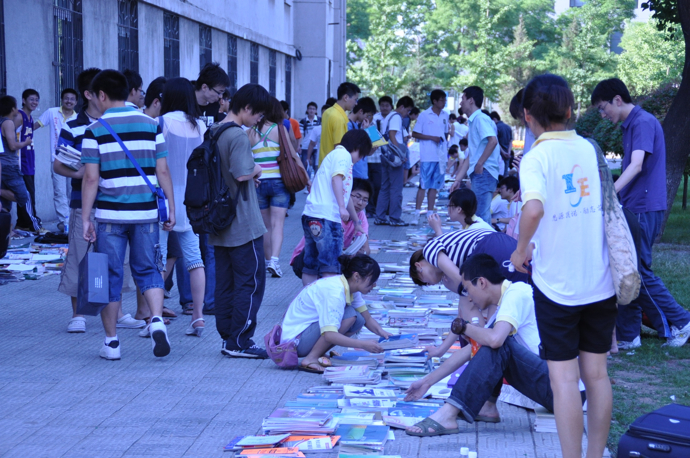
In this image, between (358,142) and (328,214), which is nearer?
(328,214)

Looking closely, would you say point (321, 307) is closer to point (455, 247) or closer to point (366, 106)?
point (455, 247)

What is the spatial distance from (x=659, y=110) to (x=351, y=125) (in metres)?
6.32

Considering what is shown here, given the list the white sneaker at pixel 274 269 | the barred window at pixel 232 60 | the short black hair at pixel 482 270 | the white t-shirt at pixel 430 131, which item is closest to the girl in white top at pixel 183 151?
the white sneaker at pixel 274 269

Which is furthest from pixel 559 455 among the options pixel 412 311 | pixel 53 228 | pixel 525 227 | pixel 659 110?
pixel 659 110

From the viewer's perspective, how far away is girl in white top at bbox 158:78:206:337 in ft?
20.6

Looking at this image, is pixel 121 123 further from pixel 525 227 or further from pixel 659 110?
pixel 659 110

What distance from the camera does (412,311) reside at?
7113 millimetres

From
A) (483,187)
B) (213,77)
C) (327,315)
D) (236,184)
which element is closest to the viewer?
(327,315)

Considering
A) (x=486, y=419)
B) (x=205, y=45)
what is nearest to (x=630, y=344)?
(x=486, y=419)

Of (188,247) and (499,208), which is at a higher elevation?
(188,247)

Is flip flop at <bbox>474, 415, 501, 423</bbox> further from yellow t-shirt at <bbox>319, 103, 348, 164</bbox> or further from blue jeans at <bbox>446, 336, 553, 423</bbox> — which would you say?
yellow t-shirt at <bbox>319, 103, 348, 164</bbox>

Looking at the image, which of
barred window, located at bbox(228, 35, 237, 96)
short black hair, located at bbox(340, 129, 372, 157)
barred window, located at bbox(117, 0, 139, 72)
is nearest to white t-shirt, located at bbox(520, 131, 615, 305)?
short black hair, located at bbox(340, 129, 372, 157)

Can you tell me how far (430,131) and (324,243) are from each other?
6.69 metres

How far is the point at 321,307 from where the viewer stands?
5328 millimetres
